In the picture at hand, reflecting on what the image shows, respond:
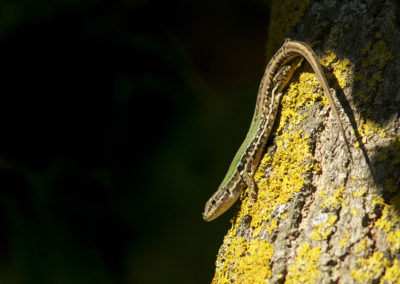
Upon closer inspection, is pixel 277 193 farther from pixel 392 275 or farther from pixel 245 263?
pixel 392 275

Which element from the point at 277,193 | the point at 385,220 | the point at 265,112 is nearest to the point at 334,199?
the point at 385,220

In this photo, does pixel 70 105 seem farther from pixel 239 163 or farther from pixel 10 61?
pixel 239 163

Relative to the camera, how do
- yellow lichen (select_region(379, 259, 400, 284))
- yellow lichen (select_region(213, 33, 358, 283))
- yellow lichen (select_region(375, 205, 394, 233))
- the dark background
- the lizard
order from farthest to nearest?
1. the dark background
2. the lizard
3. yellow lichen (select_region(213, 33, 358, 283))
4. yellow lichen (select_region(375, 205, 394, 233))
5. yellow lichen (select_region(379, 259, 400, 284))

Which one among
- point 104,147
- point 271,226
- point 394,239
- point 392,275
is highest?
point 104,147

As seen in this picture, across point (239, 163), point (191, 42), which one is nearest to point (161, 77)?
point (191, 42)

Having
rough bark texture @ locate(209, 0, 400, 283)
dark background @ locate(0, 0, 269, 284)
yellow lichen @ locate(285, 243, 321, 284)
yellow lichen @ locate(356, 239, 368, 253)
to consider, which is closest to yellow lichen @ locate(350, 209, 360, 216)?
rough bark texture @ locate(209, 0, 400, 283)

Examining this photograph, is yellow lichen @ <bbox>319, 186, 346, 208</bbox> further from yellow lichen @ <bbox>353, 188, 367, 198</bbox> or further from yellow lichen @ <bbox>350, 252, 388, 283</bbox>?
yellow lichen @ <bbox>350, 252, 388, 283</bbox>

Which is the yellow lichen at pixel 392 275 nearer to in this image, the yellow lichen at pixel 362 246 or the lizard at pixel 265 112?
the yellow lichen at pixel 362 246
